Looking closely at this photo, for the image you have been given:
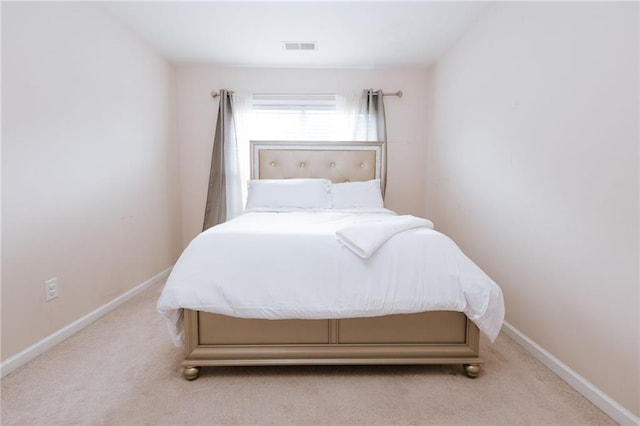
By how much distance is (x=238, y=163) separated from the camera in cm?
335

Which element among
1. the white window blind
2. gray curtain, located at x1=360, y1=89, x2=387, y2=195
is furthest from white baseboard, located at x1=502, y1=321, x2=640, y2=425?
the white window blind

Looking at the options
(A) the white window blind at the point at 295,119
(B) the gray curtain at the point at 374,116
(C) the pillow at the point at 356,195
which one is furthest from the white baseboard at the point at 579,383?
(A) the white window blind at the point at 295,119

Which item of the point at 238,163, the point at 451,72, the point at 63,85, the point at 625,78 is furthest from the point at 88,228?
the point at 451,72

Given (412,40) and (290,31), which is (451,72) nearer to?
(412,40)

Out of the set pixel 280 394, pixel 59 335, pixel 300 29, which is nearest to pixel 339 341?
pixel 280 394

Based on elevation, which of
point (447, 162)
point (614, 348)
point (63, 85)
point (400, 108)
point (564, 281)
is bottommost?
point (614, 348)

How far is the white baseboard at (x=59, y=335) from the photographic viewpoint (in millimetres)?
1521

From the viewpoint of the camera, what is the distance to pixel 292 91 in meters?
3.35

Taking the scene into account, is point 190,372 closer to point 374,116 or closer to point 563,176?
point 563,176

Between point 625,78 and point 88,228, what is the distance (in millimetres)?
2997

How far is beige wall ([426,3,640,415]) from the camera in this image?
1223 millimetres

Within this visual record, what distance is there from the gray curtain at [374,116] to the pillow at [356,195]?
0.50 metres

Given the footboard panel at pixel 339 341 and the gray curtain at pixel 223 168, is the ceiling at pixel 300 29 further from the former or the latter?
the footboard panel at pixel 339 341

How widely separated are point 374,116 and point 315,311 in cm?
253
